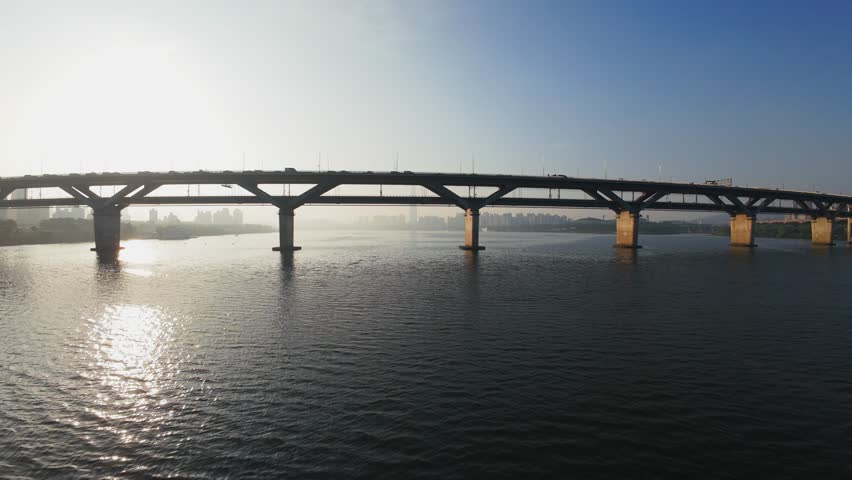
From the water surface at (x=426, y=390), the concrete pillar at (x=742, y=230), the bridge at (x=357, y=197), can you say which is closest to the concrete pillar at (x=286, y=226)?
the bridge at (x=357, y=197)

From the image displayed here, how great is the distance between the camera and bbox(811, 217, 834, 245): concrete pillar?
4207 inches

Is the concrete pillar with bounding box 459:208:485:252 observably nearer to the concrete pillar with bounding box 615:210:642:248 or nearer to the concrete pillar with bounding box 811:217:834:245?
the concrete pillar with bounding box 615:210:642:248

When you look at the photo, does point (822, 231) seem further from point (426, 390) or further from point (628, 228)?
point (426, 390)

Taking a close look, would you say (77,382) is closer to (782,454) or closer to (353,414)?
(353,414)

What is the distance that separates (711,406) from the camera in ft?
31.9

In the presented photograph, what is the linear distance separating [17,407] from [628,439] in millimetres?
14816

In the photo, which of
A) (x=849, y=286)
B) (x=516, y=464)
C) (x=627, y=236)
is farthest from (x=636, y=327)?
(x=627, y=236)

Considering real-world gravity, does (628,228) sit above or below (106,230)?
above

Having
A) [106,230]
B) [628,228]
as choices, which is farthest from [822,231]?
[106,230]

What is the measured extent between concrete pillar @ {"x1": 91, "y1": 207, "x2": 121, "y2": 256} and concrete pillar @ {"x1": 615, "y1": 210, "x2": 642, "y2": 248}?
10523cm

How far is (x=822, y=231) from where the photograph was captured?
110m

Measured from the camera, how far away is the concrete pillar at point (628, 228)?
84.2 metres

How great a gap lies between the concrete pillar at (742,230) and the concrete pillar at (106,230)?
139 m

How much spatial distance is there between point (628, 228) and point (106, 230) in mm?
108654
